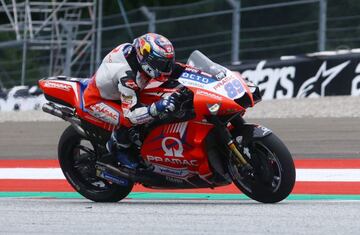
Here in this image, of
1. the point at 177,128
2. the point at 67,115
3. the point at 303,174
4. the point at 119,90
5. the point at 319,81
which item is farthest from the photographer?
the point at 319,81

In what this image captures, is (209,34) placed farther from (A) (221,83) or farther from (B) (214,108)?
(B) (214,108)

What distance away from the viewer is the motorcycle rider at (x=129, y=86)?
7824 mm

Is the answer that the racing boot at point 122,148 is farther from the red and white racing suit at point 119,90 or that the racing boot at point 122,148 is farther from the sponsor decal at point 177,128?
the sponsor decal at point 177,128

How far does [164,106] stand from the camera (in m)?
7.67

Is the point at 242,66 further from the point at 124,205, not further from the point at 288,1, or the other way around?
the point at 124,205

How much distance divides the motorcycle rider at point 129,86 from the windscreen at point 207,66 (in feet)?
0.37

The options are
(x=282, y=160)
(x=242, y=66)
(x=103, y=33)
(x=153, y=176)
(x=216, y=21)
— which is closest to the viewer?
(x=282, y=160)

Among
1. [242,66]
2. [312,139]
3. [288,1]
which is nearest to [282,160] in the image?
[312,139]

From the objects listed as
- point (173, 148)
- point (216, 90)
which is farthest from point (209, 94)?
point (173, 148)

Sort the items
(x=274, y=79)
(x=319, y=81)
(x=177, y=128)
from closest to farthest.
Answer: (x=177, y=128)
(x=319, y=81)
(x=274, y=79)

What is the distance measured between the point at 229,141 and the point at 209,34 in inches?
399

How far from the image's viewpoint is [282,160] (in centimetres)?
A: 746

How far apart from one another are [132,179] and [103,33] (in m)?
11.1

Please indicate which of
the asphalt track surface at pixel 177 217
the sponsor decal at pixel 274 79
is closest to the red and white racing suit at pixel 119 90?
the asphalt track surface at pixel 177 217
